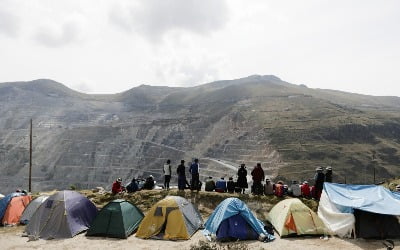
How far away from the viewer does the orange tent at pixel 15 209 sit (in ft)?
69.5

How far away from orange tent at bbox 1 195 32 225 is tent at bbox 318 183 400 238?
15896 mm

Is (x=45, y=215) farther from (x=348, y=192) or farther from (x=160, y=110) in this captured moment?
(x=160, y=110)

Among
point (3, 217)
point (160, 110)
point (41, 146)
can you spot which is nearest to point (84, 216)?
point (3, 217)

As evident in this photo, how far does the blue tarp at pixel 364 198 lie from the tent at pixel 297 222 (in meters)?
1.27

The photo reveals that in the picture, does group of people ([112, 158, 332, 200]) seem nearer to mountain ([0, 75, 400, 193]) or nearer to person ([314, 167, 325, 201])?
person ([314, 167, 325, 201])

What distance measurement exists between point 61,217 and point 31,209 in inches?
139

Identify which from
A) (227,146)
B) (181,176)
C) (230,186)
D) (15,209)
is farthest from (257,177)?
(227,146)

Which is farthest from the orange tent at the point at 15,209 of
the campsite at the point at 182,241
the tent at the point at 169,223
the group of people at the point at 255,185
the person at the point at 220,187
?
the person at the point at 220,187

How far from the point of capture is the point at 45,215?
19.0 metres

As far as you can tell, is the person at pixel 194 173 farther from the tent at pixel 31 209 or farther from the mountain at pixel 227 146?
the mountain at pixel 227 146

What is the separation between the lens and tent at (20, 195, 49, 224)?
2106 cm

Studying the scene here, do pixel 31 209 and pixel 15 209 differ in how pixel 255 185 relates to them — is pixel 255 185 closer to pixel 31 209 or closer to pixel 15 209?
pixel 31 209

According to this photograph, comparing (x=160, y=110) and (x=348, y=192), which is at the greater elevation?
(x=160, y=110)

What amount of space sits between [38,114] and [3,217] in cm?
19015
